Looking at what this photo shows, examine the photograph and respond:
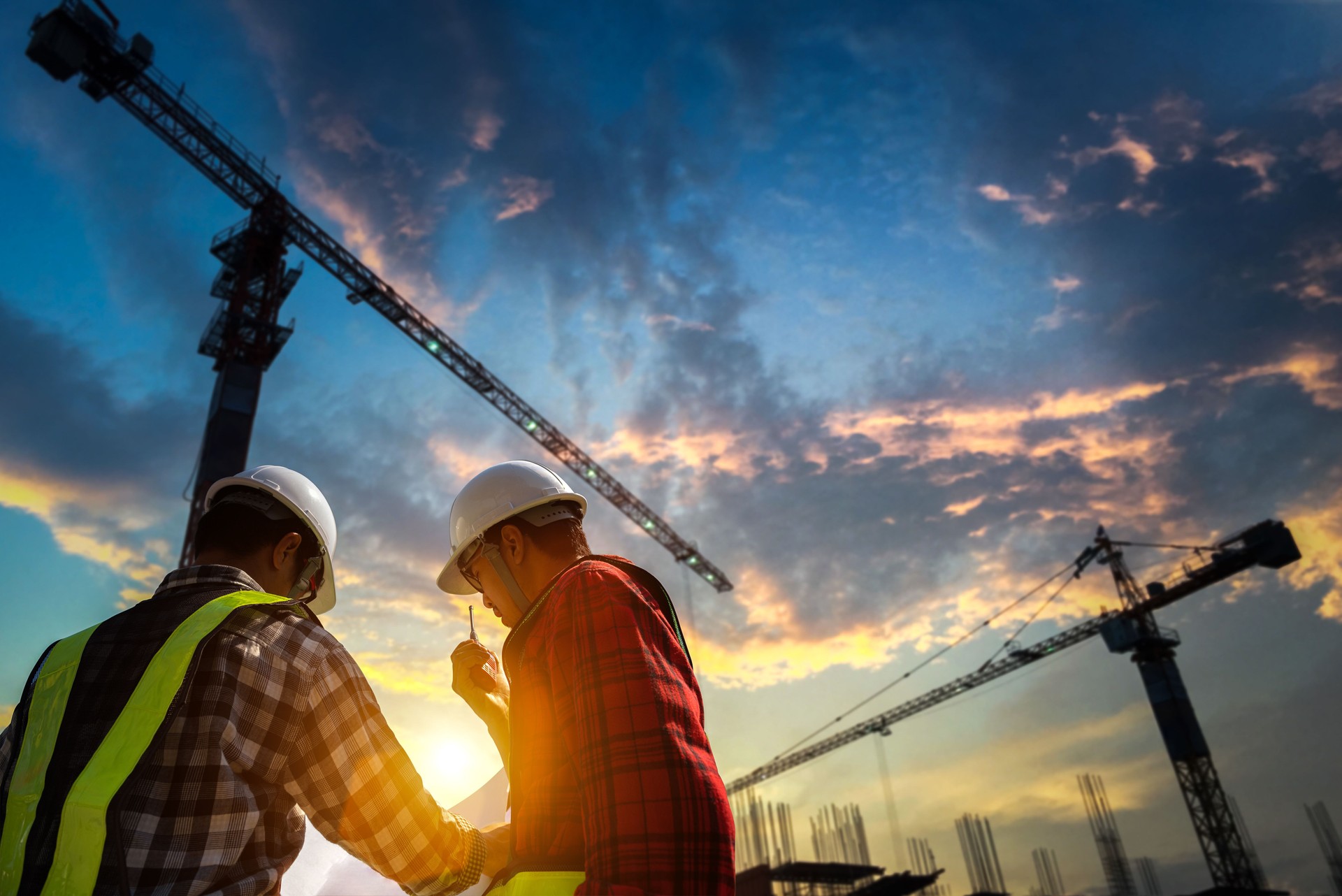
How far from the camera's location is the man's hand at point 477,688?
10.2ft

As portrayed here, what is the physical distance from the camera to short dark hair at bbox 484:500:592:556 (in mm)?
2727

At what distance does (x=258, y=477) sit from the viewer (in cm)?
326

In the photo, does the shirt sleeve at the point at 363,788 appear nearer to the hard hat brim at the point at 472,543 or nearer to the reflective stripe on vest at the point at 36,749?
the reflective stripe on vest at the point at 36,749

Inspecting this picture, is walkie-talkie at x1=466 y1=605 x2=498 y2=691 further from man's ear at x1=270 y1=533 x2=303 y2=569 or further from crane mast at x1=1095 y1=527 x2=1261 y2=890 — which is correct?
crane mast at x1=1095 y1=527 x2=1261 y2=890

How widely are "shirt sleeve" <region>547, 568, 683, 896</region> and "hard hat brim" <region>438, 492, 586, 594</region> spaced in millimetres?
959

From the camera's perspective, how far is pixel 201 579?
7.82 feet

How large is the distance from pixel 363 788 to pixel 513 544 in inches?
33.8

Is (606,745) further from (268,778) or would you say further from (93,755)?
(93,755)

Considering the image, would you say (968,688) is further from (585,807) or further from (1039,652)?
(585,807)

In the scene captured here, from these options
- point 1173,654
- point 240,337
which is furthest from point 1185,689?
point 240,337

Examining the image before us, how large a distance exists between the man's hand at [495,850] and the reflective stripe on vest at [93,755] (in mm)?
1089

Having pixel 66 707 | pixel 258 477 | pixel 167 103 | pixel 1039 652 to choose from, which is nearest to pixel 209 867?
pixel 66 707

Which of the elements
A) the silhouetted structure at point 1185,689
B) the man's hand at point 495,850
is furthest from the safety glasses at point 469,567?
the silhouetted structure at point 1185,689

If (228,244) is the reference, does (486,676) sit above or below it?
below
